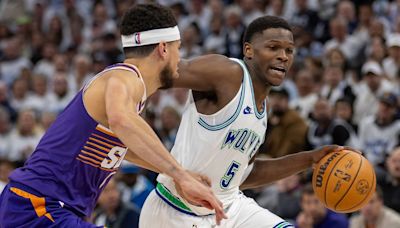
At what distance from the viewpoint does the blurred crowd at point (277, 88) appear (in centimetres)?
923

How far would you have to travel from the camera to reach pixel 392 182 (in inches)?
357

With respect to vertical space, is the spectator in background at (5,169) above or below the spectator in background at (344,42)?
below

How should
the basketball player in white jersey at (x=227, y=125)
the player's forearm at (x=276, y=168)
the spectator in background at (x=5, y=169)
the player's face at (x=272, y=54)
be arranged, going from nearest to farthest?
the basketball player in white jersey at (x=227, y=125)
the player's face at (x=272, y=54)
the player's forearm at (x=276, y=168)
the spectator in background at (x=5, y=169)

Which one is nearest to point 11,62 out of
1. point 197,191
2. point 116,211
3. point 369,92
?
point 116,211

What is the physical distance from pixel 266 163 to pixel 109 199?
3147 mm

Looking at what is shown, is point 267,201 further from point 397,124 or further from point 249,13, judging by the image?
point 249,13

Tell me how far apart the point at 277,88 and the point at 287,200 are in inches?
98.3

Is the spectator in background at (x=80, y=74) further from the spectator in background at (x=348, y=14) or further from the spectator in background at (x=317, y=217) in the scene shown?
the spectator in background at (x=317, y=217)

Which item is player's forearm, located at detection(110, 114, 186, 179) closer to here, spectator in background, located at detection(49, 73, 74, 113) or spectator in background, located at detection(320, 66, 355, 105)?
spectator in background, located at detection(320, 66, 355, 105)

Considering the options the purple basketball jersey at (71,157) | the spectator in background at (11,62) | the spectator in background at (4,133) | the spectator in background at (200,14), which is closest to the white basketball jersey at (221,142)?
the purple basketball jersey at (71,157)

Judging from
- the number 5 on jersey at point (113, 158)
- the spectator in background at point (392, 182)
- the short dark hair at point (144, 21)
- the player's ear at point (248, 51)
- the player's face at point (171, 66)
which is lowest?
the spectator in background at point (392, 182)

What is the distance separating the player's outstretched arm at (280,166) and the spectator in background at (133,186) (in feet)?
12.6

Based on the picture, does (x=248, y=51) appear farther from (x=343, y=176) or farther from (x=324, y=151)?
(x=343, y=176)

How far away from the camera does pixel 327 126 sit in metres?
10.2
